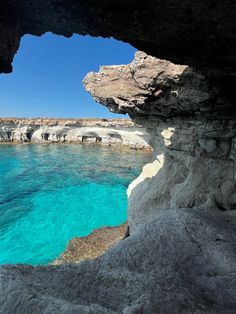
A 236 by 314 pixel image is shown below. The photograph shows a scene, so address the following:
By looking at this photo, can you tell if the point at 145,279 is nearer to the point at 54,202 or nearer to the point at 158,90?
the point at 158,90

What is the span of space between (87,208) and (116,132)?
126 ft

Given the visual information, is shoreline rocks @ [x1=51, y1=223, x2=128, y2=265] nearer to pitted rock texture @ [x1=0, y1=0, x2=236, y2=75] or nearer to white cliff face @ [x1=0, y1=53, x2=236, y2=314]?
white cliff face @ [x1=0, y1=53, x2=236, y2=314]

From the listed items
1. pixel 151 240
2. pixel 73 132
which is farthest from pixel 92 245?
pixel 73 132

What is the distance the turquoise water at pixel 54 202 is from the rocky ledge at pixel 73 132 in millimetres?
16951

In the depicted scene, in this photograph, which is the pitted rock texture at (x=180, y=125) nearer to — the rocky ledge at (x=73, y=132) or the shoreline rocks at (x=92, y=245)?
the shoreline rocks at (x=92, y=245)

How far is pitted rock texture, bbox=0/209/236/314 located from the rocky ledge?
2025 inches

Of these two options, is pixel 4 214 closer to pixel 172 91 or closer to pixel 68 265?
pixel 172 91

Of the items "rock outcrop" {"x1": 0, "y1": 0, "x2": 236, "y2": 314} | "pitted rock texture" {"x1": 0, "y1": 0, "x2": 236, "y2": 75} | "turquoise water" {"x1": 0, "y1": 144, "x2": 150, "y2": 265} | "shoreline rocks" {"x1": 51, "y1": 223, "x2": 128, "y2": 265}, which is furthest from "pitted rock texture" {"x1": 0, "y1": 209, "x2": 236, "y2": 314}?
"turquoise water" {"x1": 0, "y1": 144, "x2": 150, "y2": 265}

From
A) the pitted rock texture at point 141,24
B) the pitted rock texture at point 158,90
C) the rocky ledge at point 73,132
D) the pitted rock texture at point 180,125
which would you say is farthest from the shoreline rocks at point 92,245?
the rocky ledge at point 73,132

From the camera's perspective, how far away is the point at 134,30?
3.93m

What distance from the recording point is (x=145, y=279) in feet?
→ 12.0

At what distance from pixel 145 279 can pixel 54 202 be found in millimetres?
20793

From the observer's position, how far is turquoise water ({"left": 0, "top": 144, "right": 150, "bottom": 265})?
53.8 feet

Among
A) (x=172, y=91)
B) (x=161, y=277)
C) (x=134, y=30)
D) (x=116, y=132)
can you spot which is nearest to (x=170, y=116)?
(x=172, y=91)
